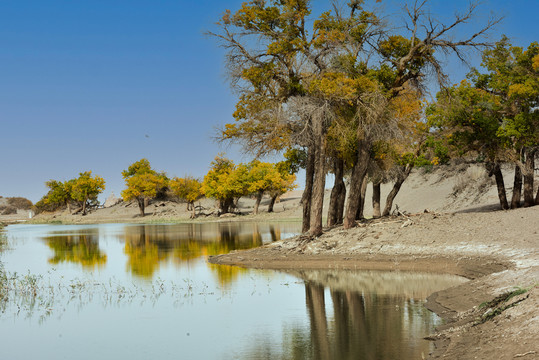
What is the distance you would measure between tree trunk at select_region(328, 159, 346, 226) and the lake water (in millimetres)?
9693

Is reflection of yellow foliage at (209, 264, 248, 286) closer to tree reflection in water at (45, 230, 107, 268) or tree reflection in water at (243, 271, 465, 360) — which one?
tree reflection in water at (243, 271, 465, 360)

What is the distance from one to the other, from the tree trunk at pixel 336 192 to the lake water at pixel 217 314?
9.69 m

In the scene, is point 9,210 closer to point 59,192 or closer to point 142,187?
point 59,192

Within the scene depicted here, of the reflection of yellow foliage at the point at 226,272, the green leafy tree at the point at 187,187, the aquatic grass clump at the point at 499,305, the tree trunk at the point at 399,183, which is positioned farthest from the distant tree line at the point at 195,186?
the aquatic grass clump at the point at 499,305

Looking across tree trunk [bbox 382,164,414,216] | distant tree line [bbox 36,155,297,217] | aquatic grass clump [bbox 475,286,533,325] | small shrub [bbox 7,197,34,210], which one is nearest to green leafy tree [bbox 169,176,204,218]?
distant tree line [bbox 36,155,297,217]

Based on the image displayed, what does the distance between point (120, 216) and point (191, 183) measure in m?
23.7

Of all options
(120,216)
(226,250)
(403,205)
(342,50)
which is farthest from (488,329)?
(120,216)

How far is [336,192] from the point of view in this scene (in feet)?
103

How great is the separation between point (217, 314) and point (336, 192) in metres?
17.7

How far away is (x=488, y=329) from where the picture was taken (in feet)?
30.8

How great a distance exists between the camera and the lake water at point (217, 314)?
1106cm

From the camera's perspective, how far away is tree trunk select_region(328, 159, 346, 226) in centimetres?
3085

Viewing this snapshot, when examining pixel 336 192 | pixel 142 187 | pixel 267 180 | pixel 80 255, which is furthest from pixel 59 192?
pixel 336 192

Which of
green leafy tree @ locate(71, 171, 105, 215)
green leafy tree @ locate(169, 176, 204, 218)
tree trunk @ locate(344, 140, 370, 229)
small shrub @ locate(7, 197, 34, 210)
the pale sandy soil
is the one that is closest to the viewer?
the pale sandy soil
